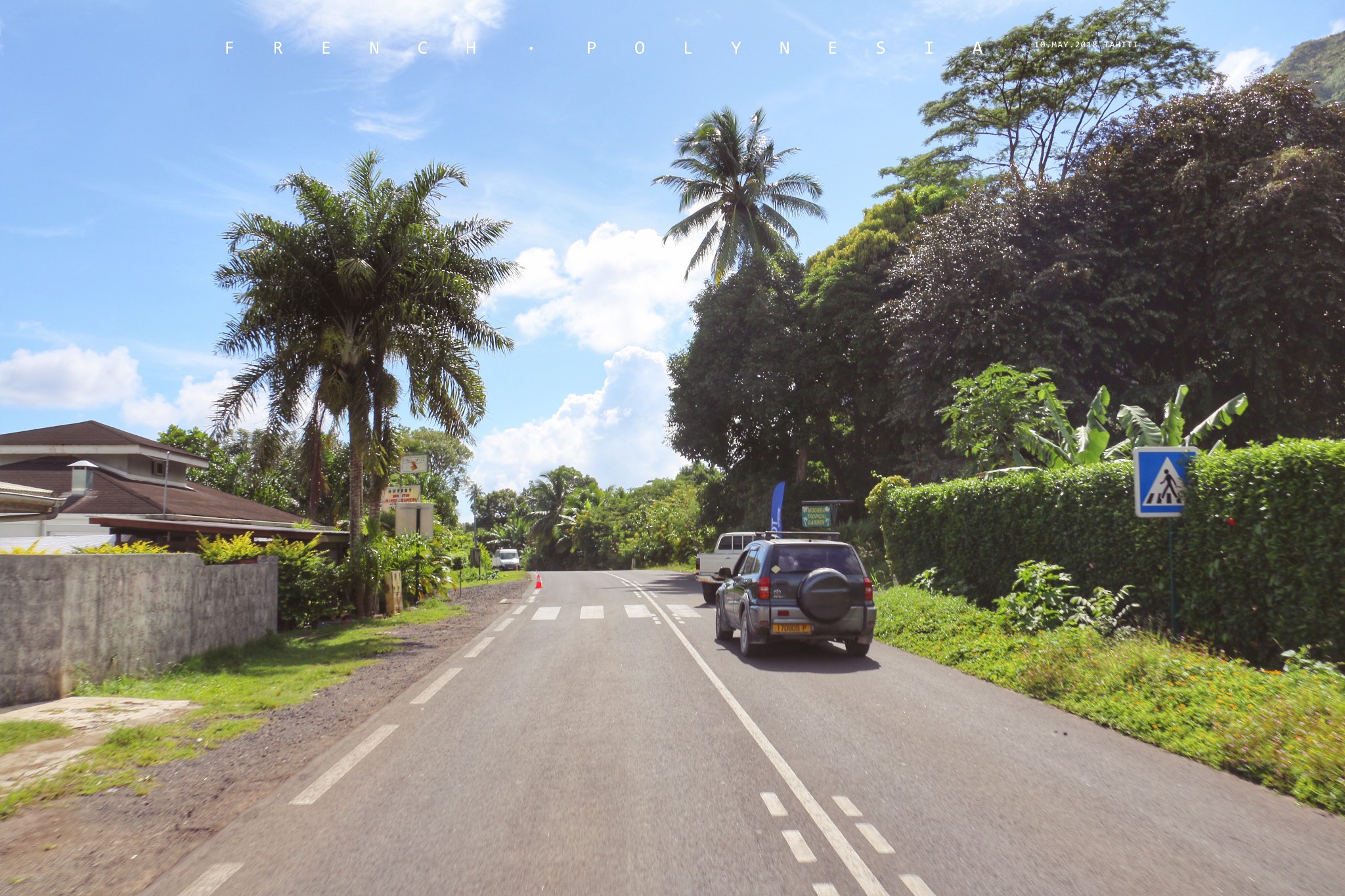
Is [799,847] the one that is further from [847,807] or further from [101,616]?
[101,616]

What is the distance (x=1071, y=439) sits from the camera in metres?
19.1

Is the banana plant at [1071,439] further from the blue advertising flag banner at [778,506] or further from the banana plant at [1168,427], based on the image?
the blue advertising flag banner at [778,506]

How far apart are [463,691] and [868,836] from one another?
258 inches

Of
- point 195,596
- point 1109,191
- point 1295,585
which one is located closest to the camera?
point 1295,585

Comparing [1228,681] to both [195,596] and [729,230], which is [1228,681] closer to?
[195,596]

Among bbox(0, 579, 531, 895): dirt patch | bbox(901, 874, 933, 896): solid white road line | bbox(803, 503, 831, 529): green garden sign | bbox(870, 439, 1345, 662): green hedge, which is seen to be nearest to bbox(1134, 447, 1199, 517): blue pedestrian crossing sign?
bbox(870, 439, 1345, 662): green hedge

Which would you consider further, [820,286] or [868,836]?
[820,286]

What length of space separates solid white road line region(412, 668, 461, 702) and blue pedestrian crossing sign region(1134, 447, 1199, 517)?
29.2 ft

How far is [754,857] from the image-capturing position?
4938mm

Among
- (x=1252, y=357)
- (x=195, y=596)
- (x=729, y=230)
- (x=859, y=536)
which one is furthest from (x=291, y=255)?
(x=729, y=230)

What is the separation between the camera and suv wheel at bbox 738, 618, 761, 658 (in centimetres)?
1327

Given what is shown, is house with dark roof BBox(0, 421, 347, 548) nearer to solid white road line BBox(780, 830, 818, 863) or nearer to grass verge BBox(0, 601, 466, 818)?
grass verge BBox(0, 601, 466, 818)

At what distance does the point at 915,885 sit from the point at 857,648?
29.9 feet

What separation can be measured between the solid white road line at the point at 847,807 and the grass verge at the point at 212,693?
504 cm
